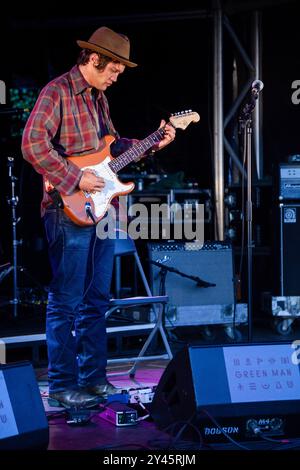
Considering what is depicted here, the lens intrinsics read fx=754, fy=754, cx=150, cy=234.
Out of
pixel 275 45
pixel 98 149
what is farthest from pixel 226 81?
pixel 98 149

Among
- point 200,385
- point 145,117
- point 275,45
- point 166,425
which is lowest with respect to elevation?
point 166,425

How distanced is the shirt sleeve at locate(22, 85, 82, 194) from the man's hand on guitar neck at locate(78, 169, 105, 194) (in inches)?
1.2

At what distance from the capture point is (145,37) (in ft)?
29.4

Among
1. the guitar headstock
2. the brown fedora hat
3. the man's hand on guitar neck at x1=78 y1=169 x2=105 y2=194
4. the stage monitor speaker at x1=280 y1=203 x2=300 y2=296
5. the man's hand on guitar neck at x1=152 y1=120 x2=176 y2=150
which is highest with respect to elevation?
the brown fedora hat

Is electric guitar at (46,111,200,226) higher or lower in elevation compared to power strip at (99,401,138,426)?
higher

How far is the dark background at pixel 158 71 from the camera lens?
25.6 feet

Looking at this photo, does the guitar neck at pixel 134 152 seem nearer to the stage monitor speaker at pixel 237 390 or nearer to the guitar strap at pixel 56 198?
the guitar strap at pixel 56 198

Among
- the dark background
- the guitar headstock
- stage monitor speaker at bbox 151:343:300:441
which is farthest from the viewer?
the dark background

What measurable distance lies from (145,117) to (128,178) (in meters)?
1.56

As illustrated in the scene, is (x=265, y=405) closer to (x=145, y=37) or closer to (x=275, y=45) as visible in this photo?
(x=275, y=45)

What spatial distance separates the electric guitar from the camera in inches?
150

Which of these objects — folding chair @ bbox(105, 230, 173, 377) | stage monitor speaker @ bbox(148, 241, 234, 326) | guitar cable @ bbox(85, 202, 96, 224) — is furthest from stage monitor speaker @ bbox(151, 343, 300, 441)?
stage monitor speaker @ bbox(148, 241, 234, 326)

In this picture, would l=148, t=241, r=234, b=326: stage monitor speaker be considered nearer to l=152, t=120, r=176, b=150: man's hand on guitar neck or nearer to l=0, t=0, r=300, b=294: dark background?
l=0, t=0, r=300, b=294: dark background

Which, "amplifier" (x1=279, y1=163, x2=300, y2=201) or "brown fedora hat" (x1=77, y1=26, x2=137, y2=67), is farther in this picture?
"amplifier" (x1=279, y1=163, x2=300, y2=201)
